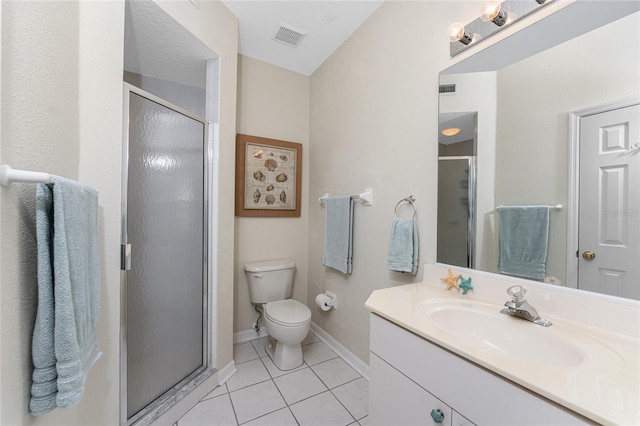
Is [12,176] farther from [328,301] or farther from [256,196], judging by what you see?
[328,301]

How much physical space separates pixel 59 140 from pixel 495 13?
1.64m

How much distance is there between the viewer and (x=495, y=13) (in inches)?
40.0

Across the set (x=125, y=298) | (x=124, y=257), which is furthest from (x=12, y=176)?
(x=125, y=298)

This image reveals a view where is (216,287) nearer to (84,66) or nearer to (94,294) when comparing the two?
(94,294)

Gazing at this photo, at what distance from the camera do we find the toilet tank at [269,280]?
209cm

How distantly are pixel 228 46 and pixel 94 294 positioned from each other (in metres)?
1.64

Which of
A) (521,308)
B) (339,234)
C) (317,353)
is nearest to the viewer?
(521,308)

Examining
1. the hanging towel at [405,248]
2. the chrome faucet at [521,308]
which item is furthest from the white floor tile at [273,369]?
the chrome faucet at [521,308]

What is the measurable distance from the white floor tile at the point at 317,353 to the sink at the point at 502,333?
127cm

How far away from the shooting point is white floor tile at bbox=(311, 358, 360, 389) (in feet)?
5.65

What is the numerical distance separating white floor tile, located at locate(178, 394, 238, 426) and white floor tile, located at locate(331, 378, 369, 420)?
0.63 meters

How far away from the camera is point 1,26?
0.60m

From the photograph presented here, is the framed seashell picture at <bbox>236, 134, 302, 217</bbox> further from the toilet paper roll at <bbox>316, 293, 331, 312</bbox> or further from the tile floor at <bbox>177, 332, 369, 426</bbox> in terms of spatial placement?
the tile floor at <bbox>177, 332, 369, 426</bbox>

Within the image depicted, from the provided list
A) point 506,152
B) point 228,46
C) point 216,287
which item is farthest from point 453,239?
point 228,46
